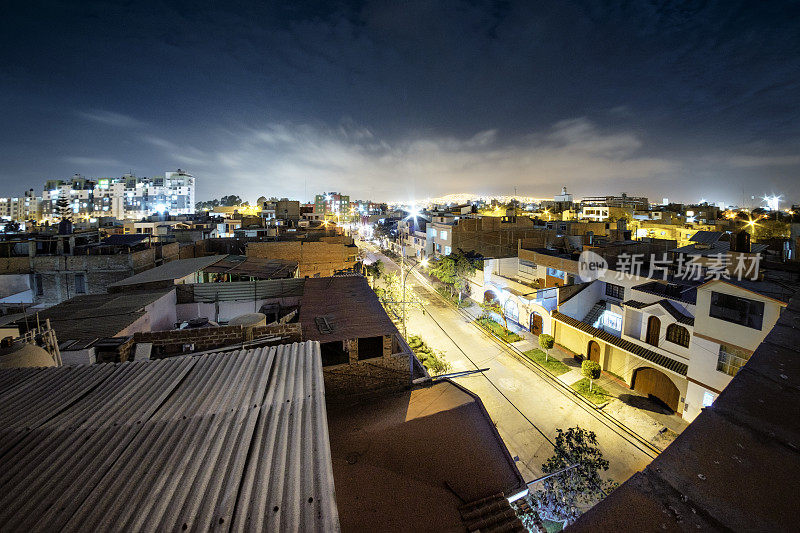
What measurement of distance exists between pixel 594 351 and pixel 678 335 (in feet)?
16.3

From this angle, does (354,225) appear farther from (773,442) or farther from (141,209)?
(773,442)

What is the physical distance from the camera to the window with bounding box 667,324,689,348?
1661 cm

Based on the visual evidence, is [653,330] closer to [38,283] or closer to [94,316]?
[94,316]

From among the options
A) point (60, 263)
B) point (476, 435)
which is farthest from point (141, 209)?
point (476, 435)

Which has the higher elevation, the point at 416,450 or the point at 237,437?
the point at 237,437

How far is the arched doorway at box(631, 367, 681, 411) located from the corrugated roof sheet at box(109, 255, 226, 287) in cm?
2479

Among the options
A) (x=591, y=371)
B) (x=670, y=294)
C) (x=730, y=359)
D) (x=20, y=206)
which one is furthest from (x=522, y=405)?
(x=20, y=206)

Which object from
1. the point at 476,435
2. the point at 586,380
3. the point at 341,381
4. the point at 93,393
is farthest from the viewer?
the point at 586,380

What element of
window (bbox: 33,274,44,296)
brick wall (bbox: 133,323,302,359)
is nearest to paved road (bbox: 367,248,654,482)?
brick wall (bbox: 133,323,302,359)

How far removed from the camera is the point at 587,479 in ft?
34.3

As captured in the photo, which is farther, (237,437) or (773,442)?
(237,437)

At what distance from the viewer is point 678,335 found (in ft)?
55.4

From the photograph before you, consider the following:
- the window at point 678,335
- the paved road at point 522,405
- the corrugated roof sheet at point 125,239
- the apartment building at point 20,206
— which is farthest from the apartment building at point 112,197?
the window at point 678,335

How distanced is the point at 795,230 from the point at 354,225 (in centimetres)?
8436
